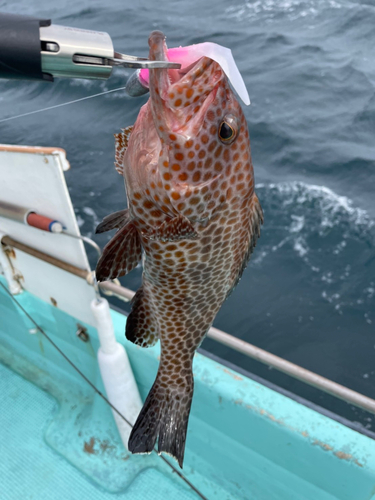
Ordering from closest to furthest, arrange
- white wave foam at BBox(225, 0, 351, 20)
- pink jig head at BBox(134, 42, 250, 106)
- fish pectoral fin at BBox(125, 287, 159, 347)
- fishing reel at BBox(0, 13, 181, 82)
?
1. fishing reel at BBox(0, 13, 181, 82)
2. pink jig head at BBox(134, 42, 250, 106)
3. fish pectoral fin at BBox(125, 287, 159, 347)
4. white wave foam at BBox(225, 0, 351, 20)

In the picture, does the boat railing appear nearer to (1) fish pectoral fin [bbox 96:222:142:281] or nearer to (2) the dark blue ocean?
(1) fish pectoral fin [bbox 96:222:142:281]

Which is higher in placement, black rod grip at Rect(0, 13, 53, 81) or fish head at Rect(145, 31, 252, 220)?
black rod grip at Rect(0, 13, 53, 81)

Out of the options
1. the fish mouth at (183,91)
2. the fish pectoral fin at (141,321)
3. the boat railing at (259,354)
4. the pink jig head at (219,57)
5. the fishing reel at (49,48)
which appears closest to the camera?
the fishing reel at (49,48)

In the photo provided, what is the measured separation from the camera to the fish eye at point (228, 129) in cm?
144

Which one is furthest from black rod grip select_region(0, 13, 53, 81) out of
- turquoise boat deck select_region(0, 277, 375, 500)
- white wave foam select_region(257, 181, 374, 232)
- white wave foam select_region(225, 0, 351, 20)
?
white wave foam select_region(225, 0, 351, 20)

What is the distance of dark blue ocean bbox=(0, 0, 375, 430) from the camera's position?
561 centimetres

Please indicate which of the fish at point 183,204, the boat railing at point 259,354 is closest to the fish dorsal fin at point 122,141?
the fish at point 183,204

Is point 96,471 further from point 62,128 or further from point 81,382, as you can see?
point 62,128

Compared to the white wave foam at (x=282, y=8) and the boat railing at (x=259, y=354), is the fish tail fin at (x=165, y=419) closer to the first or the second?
the boat railing at (x=259, y=354)

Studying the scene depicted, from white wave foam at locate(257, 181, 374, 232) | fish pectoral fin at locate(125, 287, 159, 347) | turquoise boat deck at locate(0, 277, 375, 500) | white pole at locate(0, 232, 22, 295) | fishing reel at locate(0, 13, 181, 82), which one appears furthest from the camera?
white wave foam at locate(257, 181, 374, 232)

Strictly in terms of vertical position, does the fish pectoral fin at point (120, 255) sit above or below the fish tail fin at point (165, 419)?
above

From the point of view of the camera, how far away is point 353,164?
7.16 m

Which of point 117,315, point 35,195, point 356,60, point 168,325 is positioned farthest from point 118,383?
point 356,60

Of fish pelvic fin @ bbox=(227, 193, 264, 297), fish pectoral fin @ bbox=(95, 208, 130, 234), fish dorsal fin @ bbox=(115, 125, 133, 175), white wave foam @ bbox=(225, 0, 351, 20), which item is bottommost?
white wave foam @ bbox=(225, 0, 351, 20)
